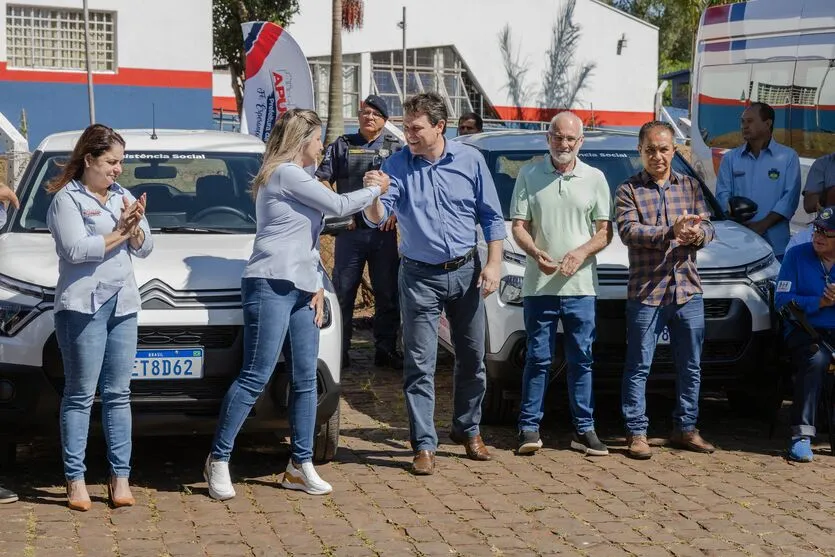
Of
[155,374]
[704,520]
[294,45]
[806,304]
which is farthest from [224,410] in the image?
[294,45]

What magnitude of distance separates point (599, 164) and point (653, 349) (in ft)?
5.81

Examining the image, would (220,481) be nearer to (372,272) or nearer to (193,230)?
(193,230)

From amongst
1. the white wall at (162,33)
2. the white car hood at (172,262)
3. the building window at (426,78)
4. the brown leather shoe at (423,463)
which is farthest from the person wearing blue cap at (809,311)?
the building window at (426,78)

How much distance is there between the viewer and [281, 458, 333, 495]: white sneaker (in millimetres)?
6148

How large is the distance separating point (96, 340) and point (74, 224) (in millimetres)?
534

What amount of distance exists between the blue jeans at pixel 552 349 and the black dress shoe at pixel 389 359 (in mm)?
2565

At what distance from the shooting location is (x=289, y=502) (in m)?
6.02

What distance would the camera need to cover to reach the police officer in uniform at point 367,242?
8992mm

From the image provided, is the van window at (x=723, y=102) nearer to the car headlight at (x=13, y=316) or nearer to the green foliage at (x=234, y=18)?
the car headlight at (x=13, y=316)

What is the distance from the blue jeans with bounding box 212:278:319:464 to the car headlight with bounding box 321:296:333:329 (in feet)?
0.75

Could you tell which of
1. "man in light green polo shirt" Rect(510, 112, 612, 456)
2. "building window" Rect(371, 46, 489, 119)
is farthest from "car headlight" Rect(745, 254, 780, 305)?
"building window" Rect(371, 46, 489, 119)

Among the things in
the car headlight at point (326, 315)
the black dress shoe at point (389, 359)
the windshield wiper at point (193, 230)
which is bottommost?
the black dress shoe at point (389, 359)

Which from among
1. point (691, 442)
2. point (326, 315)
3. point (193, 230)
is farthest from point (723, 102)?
point (326, 315)

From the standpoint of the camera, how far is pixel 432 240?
652 centimetres
